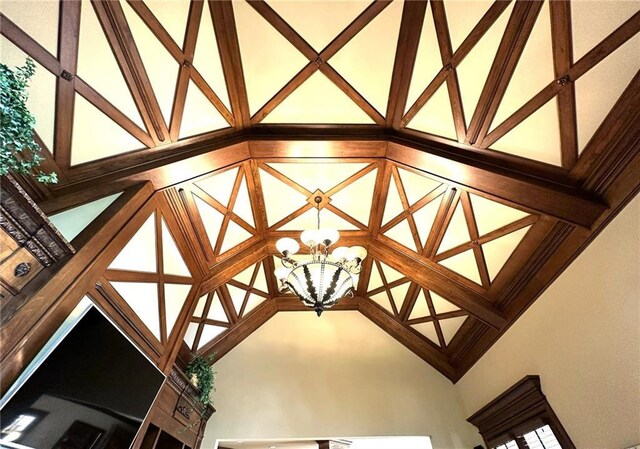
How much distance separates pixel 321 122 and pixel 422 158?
107cm

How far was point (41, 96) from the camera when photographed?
186 cm

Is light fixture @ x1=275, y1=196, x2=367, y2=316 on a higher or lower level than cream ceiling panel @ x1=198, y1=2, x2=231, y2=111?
lower

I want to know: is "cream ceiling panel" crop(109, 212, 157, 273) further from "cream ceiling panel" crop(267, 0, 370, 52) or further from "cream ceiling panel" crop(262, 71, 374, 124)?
"cream ceiling panel" crop(267, 0, 370, 52)

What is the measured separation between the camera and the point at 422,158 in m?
2.94

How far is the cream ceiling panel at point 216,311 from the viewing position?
180 inches

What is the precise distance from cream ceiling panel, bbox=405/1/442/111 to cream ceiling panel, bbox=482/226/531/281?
5.61ft

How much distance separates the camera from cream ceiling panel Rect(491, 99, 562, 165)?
222 centimetres

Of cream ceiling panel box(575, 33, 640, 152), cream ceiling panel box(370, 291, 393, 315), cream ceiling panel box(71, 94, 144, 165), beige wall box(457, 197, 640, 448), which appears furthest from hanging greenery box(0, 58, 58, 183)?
cream ceiling panel box(370, 291, 393, 315)

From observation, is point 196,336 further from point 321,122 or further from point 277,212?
point 321,122

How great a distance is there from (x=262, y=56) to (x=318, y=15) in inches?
22.3

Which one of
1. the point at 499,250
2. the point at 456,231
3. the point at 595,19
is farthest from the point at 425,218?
the point at 595,19

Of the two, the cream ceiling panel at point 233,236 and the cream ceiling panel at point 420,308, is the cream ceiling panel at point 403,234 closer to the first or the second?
the cream ceiling panel at point 420,308

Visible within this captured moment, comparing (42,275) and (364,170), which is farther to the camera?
(364,170)

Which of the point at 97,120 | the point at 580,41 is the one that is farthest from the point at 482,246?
the point at 97,120
